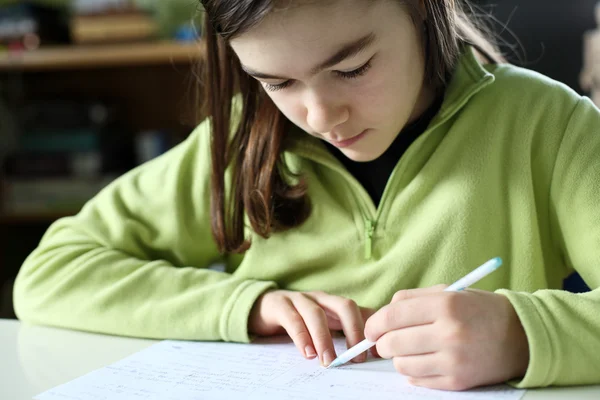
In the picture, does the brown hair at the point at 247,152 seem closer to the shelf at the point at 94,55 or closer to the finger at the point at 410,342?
the finger at the point at 410,342

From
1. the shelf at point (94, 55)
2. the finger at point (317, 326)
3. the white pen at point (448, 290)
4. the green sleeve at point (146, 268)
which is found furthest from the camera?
the shelf at point (94, 55)

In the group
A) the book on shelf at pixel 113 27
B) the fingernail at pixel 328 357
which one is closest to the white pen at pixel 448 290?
the fingernail at pixel 328 357

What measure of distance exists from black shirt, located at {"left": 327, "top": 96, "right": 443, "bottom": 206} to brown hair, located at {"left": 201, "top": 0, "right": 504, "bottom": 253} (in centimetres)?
6

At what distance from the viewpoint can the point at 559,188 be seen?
816 millimetres

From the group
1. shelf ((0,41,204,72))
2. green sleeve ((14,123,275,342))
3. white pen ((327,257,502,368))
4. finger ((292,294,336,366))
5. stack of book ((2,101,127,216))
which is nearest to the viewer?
white pen ((327,257,502,368))

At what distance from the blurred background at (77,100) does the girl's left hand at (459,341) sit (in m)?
1.31

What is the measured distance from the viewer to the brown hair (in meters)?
0.92

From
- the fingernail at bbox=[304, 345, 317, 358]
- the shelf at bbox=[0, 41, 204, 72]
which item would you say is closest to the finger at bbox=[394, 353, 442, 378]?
the fingernail at bbox=[304, 345, 317, 358]

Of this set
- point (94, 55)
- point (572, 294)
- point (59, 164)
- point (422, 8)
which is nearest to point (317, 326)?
point (572, 294)

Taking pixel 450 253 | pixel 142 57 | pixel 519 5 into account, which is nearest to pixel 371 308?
pixel 450 253

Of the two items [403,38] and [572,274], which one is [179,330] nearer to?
[403,38]

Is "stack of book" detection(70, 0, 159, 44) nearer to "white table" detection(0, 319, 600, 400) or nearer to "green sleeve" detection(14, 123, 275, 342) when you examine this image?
"green sleeve" detection(14, 123, 275, 342)

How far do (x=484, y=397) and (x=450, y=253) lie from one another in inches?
9.5

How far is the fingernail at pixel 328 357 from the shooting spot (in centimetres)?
72
